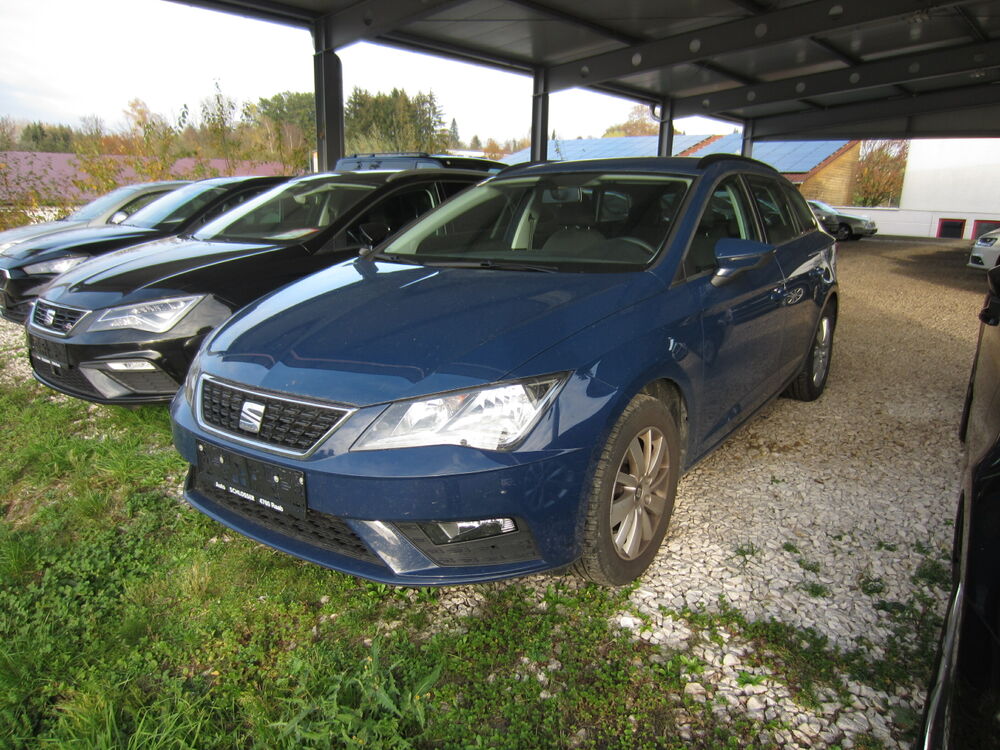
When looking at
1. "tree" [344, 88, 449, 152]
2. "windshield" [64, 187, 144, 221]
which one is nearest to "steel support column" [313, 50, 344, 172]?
"windshield" [64, 187, 144, 221]

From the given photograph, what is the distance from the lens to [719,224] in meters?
3.08

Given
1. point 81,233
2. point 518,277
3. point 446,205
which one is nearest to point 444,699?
point 518,277

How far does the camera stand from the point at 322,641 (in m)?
2.13

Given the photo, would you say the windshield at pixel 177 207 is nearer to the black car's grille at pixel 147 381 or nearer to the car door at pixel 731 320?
the black car's grille at pixel 147 381

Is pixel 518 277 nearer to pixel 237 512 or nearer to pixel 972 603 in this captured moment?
pixel 237 512

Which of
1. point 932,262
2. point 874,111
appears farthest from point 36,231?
point 874,111

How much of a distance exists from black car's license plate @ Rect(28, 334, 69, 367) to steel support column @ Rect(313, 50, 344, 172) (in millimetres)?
9980

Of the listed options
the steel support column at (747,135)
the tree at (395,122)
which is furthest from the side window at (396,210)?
the steel support column at (747,135)

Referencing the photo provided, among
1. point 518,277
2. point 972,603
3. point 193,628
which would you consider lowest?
point 193,628

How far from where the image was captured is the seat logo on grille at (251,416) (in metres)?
2.12

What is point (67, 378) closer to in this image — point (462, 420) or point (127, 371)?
point (127, 371)

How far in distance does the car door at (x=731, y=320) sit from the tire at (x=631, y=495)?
0.39 meters

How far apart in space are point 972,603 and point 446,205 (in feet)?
9.59

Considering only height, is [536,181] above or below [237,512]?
above
